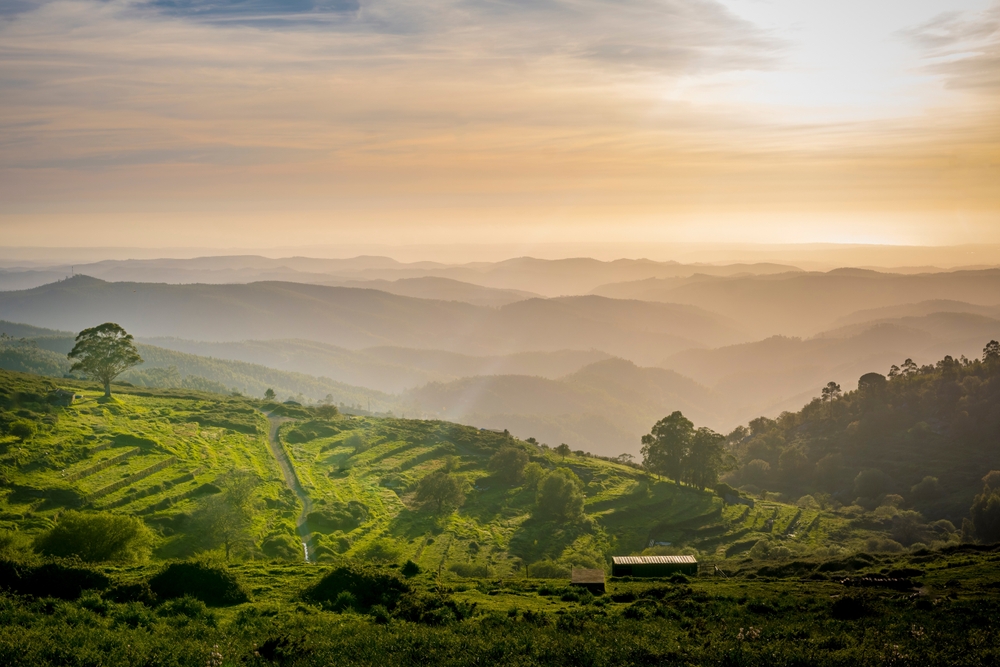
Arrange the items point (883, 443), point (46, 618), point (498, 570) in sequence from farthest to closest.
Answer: point (883, 443) → point (498, 570) → point (46, 618)

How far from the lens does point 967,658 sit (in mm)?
22906

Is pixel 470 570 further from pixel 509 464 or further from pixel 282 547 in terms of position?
pixel 509 464

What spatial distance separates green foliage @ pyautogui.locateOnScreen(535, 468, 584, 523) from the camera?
3450 inches

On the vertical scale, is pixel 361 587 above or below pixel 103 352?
below

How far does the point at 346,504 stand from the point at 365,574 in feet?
139

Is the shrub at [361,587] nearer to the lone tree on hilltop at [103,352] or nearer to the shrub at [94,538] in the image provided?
the shrub at [94,538]

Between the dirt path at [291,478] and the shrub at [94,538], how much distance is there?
14.2m

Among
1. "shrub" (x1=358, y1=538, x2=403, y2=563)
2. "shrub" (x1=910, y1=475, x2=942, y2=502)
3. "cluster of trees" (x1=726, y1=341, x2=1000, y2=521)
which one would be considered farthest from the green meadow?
"cluster of trees" (x1=726, y1=341, x2=1000, y2=521)

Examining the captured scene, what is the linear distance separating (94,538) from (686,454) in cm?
9783

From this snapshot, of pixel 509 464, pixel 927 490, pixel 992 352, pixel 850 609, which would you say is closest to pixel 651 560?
pixel 850 609

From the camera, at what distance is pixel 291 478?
262ft

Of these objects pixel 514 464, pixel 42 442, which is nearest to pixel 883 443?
pixel 514 464

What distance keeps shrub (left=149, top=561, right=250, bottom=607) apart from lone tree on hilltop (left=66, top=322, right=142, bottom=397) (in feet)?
239

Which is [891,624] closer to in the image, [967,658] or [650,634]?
[967,658]
